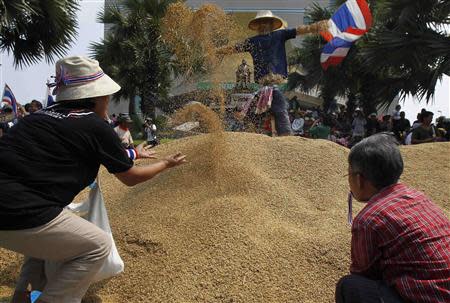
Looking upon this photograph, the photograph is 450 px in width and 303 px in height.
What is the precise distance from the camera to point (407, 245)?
179 cm

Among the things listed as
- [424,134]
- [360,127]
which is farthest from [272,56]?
[360,127]

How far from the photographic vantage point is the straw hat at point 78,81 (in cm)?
236

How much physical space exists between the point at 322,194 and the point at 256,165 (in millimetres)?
697

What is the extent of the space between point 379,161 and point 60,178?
133 cm

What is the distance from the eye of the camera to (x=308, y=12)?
1678cm

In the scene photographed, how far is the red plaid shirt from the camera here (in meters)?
1.78

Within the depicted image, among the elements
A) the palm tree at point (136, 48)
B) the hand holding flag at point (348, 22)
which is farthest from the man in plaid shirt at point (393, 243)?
the palm tree at point (136, 48)

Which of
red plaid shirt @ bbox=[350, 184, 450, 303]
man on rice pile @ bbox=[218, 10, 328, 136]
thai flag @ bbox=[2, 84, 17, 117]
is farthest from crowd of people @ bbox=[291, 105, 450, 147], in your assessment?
red plaid shirt @ bbox=[350, 184, 450, 303]

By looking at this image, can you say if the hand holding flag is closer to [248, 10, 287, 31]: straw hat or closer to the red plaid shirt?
[248, 10, 287, 31]: straw hat

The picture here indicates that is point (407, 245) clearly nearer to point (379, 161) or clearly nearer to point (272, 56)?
point (379, 161)

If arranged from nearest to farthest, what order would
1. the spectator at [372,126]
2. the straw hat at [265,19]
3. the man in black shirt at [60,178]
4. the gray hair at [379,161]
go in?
the gray hair at [379,161]
the man in black shirt at [60,178]
the straw hat at [265,19]
the spectator at [372,126]

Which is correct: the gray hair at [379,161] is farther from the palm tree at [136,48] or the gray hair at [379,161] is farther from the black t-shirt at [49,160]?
the palm tree at [136,48]

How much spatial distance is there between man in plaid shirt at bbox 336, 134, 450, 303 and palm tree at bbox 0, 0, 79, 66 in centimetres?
812

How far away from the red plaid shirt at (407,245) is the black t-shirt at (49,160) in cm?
111
